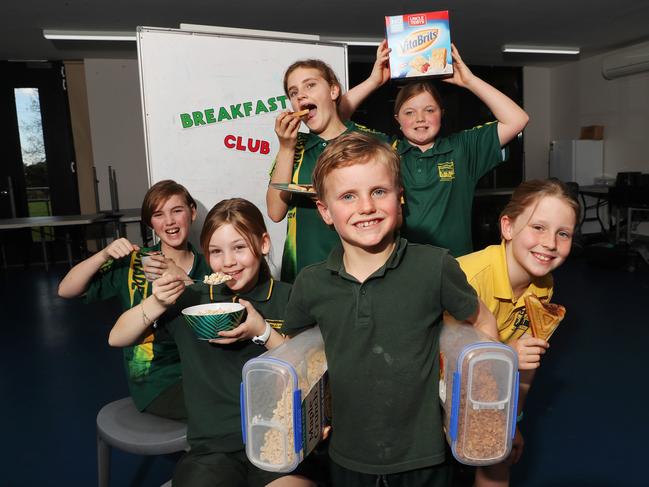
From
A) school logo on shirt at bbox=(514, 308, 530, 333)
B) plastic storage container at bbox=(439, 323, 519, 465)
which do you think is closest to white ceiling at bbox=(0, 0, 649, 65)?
school logo on shirt at bbox=(514, 308, 530, 333)

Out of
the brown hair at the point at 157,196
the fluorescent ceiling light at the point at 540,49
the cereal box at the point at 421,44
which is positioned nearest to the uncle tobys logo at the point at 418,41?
the cereal box at the point at 421,44

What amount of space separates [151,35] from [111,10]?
3329 mm

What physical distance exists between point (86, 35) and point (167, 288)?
578 cm

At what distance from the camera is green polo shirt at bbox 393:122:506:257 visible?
5.85 ft

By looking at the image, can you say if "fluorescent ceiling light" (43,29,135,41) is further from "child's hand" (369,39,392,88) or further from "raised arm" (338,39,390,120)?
"child's hand" (369,39,392,88)

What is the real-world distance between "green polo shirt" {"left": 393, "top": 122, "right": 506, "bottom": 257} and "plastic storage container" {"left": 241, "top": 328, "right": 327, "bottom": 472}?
909mm

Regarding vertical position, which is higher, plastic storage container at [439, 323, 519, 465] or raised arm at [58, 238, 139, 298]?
raised arm at [58, 238, 139, 298]

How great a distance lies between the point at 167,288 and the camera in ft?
4.17

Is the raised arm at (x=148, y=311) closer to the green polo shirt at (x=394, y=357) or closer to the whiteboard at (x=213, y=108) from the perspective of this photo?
the green polo shirt at (x=394, y=357)

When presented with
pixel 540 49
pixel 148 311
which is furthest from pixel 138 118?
pixel 148 311

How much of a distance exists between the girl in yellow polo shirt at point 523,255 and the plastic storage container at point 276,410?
0.68 m

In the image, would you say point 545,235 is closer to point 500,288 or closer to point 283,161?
point 500,288

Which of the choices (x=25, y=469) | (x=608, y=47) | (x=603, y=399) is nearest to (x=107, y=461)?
(x=25, y=469)

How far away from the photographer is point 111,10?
5051 millimetres
